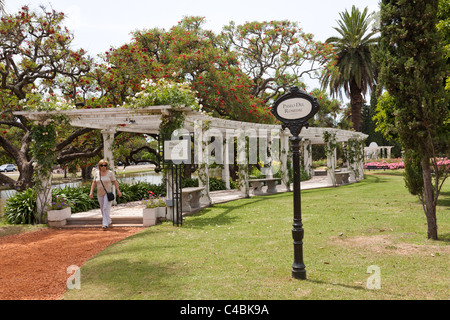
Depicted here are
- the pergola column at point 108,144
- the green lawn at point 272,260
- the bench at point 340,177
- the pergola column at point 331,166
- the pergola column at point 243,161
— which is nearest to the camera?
the green lawn at point 272,260

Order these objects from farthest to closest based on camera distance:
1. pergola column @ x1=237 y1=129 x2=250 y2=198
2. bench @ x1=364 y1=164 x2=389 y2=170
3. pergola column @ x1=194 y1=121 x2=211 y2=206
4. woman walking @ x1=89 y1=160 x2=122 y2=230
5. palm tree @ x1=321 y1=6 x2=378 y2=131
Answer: bench @ x1=364 y1=164 x2=389 y2=170, palm tree @ x1=321 y1=6 x2=378 y2=131, pergola column @ x1=237 y1=129 x2=250 y2=198, pergola column @ x1=194 y1=121 x2=211 y2=206, woman walking @ x1=89 y1=160 x2=122 y2=230

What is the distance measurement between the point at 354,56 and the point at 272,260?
24682mm

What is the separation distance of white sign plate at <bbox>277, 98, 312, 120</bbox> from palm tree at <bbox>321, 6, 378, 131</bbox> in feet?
74.1

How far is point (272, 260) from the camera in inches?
216

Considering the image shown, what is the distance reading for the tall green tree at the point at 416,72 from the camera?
6.24m

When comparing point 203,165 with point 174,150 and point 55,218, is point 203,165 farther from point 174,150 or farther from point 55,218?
point 55,218

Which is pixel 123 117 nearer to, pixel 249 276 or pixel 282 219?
pixel 282 219

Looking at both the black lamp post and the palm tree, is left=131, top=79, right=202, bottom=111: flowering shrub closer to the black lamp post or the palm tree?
the black lamp post

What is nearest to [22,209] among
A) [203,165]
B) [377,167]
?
[203,165]

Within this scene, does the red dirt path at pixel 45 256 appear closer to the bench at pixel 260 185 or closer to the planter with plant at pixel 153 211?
the planter with plant at pixel 153 211

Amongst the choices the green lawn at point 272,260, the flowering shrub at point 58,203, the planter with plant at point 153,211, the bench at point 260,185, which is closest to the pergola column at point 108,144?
the flowering shrub at point 58,203

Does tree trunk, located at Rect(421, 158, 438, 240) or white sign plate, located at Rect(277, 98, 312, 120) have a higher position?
white sign plate, located at Rect(277, 98, 312, 120)

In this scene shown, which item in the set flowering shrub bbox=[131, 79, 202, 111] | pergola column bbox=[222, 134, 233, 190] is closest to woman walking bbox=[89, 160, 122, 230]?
flowering shrub bbox=[131, 79, 202, 111]

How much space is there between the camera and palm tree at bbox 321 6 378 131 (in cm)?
2609
